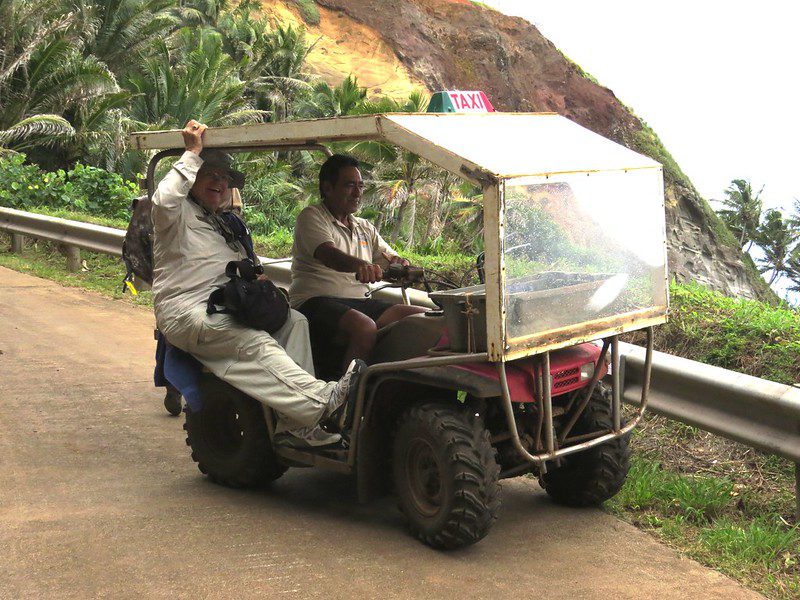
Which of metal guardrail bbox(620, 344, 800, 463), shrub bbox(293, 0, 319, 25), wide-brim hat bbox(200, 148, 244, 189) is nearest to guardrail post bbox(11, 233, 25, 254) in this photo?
wide-brim hat bbox(200, 148, 244, 189)

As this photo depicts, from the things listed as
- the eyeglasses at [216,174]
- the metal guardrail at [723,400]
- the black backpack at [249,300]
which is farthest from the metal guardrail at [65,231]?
the metal guardrail at [723,400]

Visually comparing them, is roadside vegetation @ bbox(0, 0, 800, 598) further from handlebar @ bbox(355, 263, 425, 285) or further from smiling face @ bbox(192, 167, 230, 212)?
smiling face @ bbox(192, 167, 230, 212)

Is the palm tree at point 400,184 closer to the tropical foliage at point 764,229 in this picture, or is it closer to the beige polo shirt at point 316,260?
the beige polo shirt at point 316,260

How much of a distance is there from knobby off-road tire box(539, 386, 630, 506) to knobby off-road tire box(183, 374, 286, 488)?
1459mm

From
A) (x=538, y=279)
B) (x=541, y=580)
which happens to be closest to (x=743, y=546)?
(x=541, y=580)

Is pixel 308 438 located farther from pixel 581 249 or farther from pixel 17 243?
pixel 17 243

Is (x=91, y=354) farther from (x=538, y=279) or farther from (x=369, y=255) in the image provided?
(x=538, y=279)

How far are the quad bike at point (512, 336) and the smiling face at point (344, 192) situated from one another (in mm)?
708

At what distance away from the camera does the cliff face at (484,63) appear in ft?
178

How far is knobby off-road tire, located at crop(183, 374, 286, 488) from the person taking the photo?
5.09 m

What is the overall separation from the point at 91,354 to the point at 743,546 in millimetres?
5453

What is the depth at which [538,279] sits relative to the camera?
13.7 ft

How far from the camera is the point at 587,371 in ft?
14.8

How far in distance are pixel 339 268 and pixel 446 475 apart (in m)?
1.55
